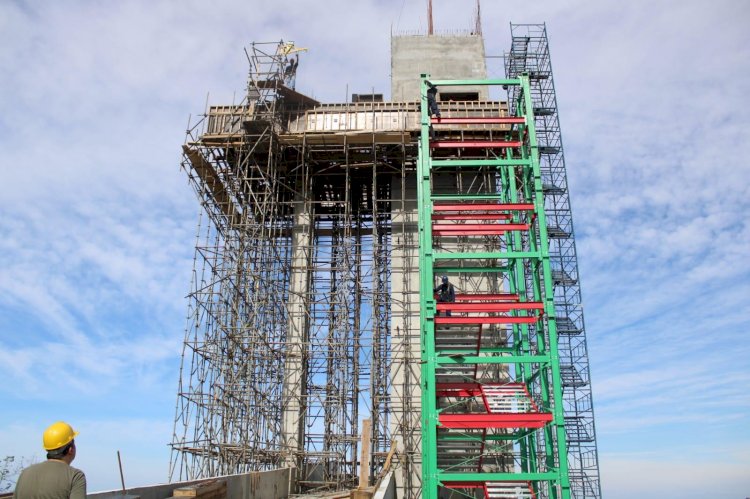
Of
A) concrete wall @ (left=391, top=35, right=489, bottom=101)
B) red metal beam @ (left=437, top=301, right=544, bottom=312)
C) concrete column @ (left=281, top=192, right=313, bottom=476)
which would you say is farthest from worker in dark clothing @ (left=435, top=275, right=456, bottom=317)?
concrete wall @ (left=391, top=35, right=489, bottom=101)

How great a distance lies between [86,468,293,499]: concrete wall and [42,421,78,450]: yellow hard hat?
4077 millimetres

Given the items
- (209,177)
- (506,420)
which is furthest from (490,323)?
(209,177)

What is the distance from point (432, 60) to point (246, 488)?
2348 centimetres

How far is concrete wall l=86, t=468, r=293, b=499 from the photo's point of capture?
10.5 m

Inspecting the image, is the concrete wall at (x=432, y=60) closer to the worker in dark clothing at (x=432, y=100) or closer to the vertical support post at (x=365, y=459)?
the worker in dark clothing at (x=432, y=100)

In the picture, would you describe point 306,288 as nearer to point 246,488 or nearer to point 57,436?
point 246,488

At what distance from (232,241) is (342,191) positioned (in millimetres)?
6721

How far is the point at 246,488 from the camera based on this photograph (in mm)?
16297

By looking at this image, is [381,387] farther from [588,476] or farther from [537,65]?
[537,65]

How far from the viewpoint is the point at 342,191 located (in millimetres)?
30750

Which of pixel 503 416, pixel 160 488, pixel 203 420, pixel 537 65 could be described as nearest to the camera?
pixel 160 488

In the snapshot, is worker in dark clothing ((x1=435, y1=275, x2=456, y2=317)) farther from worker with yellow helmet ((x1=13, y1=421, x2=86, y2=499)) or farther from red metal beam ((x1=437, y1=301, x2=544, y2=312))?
worker with yellow helmet ((x1=13, y1=421, x2=86, y2=499))

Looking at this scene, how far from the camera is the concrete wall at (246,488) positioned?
415 inches

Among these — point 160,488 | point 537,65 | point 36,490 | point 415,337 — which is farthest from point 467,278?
point 36,490
